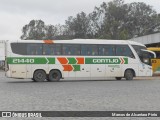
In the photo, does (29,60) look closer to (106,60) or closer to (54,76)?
(54,76)

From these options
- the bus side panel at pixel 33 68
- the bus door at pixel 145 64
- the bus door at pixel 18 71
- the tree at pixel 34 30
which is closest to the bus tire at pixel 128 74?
the bus door at pixel 145 64

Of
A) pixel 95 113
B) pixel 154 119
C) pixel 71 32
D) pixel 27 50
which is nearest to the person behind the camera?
pixel 154 119

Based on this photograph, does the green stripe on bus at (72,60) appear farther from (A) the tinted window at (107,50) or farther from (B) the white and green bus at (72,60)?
(A) the tinted window at (107,50)

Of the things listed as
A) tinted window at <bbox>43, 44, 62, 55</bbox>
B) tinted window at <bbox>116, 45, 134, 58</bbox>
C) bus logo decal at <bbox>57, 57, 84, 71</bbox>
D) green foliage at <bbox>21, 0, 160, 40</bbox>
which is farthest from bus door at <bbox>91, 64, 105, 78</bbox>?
green foliage at <bbox>21, 0, 160, 40</bbox>

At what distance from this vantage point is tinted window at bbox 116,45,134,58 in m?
33.3

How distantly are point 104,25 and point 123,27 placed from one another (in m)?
5.01

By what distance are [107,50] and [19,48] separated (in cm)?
654

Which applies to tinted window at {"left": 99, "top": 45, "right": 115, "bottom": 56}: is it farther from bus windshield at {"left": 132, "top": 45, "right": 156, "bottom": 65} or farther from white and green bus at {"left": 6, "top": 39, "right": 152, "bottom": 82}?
bus windshield at {"left": 132, "top": 45, "right": 156, "bottom": 65}

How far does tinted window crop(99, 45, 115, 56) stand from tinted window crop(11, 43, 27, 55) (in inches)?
221

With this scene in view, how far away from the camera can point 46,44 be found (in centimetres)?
3147

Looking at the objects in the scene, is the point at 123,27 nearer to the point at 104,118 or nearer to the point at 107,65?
the point at 107,65

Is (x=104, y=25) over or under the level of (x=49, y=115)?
over

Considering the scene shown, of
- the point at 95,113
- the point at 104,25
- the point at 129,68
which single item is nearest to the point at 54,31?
the point at 104,25

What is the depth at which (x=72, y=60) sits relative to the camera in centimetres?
3212
